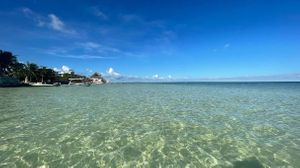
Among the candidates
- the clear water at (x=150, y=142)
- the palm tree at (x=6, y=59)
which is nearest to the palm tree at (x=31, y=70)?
the palm tree at (x=6, y=59)

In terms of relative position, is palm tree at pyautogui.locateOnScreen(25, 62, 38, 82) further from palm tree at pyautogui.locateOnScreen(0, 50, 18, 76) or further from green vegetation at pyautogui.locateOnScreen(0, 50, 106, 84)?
palm tree at pyautogui.locateOnScreen(0, 50, 18, 76)

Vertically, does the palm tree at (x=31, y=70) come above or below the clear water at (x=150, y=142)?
above

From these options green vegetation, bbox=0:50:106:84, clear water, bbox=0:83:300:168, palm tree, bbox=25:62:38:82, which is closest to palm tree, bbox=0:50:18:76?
green vegetation, bbox=0:50:106:84

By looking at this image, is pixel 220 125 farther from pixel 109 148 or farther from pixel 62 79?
pixel 62 79

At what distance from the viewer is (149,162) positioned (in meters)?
8.99

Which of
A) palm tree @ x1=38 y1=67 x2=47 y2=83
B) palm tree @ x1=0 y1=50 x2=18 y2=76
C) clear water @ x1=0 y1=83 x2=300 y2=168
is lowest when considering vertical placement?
clear water @ x1=0 y1=83 x2=300 y2=168

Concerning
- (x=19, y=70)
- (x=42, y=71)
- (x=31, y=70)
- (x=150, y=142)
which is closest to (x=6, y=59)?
(x=19, y=70)

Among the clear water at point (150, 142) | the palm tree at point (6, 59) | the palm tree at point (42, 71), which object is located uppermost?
the palm tree at point (6, 59)

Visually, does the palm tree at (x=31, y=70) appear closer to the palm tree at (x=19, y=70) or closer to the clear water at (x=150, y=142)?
the palm tree at (x=19, y=70)

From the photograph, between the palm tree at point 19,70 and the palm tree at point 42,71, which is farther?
the palm tree at point 42,71

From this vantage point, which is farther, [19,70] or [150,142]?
[19,70]

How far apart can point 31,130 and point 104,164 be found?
26.3 ft

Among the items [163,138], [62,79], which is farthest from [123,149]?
[62,79]

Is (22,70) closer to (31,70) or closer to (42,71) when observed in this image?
(31,70)
